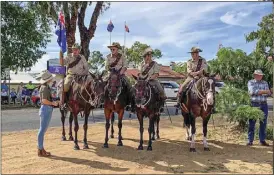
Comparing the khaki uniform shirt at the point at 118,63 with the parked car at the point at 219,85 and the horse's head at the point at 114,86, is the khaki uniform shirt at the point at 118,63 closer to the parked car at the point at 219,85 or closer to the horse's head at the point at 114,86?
the horse's head at the point at 114,86

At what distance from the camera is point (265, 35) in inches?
507

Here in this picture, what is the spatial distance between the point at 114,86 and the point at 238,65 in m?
5.21

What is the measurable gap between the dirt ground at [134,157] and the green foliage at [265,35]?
3204 mm

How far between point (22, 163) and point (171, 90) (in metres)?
25.1

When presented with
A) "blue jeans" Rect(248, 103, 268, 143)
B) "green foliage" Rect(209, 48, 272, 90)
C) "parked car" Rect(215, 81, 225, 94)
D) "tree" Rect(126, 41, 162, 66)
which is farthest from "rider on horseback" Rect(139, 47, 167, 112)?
"tree" Rect(126, 41, 162, 66)

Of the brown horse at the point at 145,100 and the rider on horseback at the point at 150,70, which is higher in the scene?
the rider on horseback at the point at 150,70

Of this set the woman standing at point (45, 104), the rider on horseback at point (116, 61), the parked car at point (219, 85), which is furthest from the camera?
the rider on horseback at point (116, 61)

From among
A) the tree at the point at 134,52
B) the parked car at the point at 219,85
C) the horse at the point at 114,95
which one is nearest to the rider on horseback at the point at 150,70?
the horse at the point at 114,95

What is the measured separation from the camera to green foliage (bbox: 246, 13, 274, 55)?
12.6 metres

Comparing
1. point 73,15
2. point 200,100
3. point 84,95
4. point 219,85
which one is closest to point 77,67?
point 84,95

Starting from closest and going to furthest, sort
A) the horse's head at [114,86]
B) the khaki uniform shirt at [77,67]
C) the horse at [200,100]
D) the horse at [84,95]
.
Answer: the horse at [200,100] < the horse's head at [114,86] < the horse at [84,95] < the khaki uniform shirt at [77,67]

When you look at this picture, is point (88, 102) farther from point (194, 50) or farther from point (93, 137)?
point (194, 50)

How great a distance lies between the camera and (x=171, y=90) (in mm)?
32469

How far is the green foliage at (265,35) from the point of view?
12.6 metres
